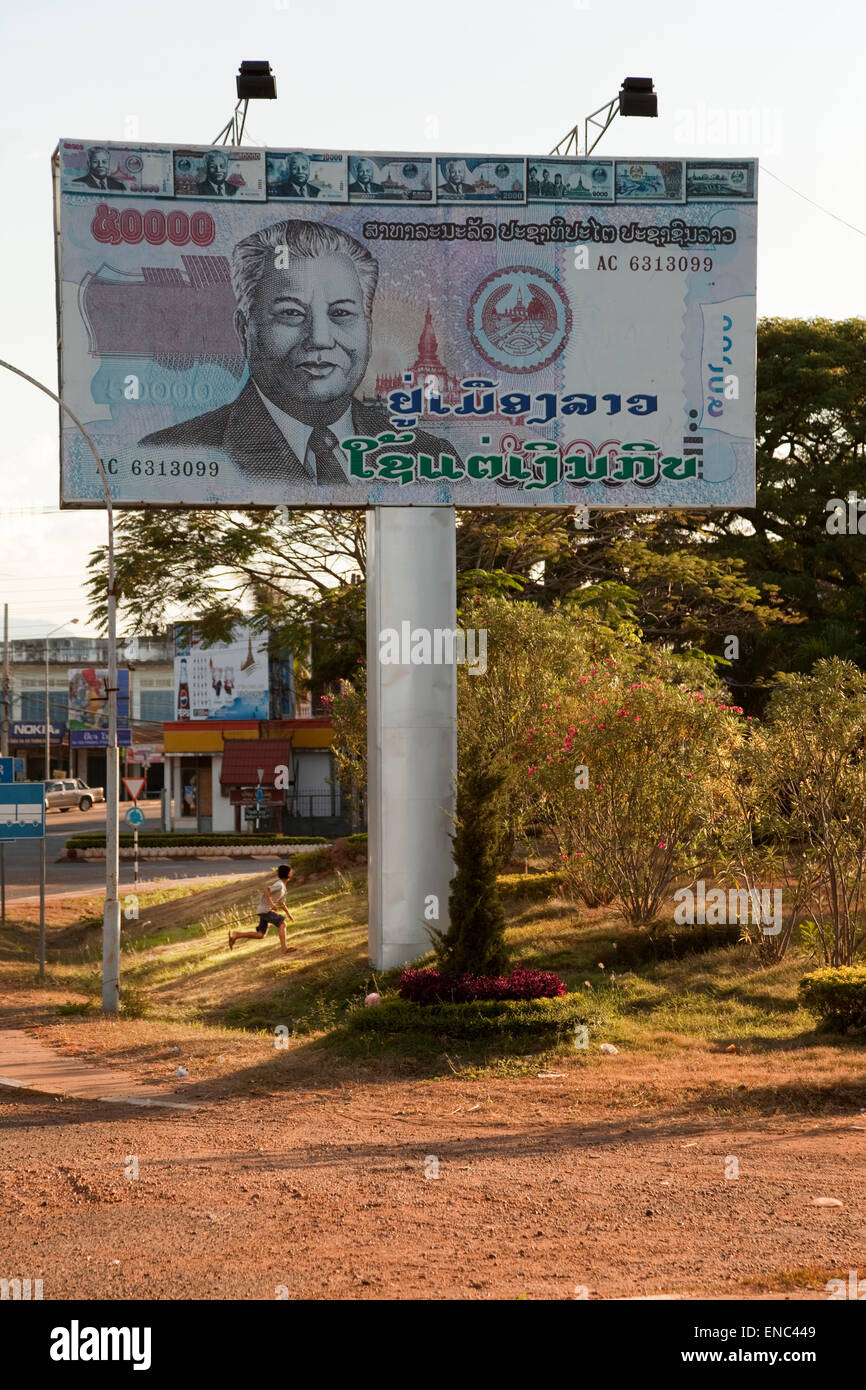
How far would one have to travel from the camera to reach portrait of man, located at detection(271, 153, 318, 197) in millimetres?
18516

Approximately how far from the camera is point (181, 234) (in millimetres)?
18406

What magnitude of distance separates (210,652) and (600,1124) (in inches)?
1874

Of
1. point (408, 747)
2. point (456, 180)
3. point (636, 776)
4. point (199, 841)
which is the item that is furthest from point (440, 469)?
point (199, 841)

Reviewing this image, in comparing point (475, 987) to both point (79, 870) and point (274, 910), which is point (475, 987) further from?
point (79, 870)

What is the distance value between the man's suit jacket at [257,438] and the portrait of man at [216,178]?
264 cm

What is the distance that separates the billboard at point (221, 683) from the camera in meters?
57.2

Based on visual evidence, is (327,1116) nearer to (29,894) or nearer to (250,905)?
(250,905)

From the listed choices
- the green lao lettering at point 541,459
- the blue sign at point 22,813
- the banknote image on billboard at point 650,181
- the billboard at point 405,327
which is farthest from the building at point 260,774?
the banknote image on billboard at point 650,181

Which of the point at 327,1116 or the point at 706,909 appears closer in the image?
the point at 327,1116

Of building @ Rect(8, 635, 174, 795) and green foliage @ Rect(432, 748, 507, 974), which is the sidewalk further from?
building @ Rect(8, 635, 174, 795)

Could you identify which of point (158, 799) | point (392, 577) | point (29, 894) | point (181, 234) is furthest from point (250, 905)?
point (158, 799)

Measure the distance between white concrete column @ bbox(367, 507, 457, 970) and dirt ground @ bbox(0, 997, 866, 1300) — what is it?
12.5 ft

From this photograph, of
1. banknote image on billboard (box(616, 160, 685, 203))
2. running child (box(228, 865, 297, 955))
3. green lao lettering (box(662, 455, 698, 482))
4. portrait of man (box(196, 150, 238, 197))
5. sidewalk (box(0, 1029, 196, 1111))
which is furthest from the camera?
running child (box(228, 865, 297, 955))

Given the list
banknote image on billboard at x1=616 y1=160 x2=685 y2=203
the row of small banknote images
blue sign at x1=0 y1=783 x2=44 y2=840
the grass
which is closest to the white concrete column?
the grass
